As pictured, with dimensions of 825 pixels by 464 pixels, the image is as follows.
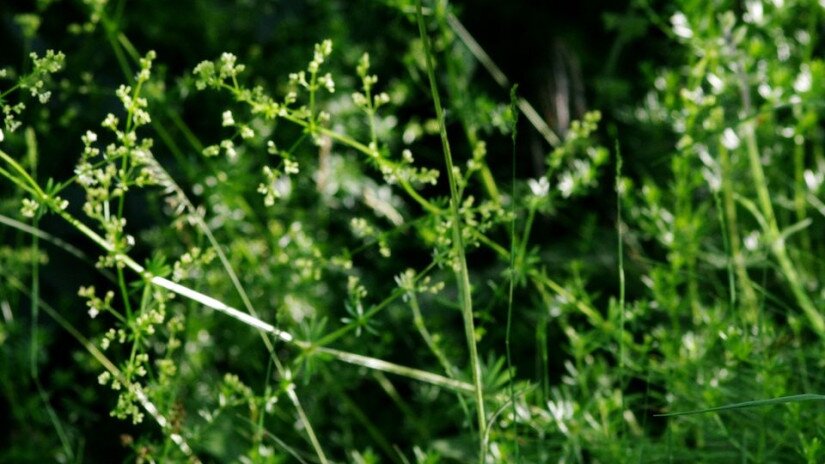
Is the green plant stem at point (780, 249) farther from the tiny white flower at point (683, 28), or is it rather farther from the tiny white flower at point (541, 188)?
the tiny white flower at point (541, 188)

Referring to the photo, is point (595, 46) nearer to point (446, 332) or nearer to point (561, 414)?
point (446, 332)

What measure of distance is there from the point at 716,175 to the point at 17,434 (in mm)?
1451

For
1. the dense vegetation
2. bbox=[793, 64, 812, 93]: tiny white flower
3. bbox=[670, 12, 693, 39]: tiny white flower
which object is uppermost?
bbox=[670, 12, 693, 39]: tiny white flower

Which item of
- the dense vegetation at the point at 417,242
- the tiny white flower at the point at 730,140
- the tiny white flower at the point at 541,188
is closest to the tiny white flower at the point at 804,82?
the dense vegetation at the point at 417,242

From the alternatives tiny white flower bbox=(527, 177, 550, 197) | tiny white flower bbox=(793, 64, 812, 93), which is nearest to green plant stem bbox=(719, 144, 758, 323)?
tiny white flower bbox=(793, 64, 812, 93)

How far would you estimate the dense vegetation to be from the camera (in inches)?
52.5

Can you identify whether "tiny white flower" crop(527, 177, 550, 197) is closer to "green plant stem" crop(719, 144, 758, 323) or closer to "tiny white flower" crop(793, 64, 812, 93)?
"green plant stem" crop(719, 144, 758, 323)

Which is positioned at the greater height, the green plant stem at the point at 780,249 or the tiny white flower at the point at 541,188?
the tiny white flower at the point at 541,188

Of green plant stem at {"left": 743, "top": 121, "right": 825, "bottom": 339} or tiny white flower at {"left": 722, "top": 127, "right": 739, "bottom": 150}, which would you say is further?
tiny white flower at {"left": 722, "top": 127, "right": 739, "bottom": 150}

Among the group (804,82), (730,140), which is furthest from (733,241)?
(804,82)

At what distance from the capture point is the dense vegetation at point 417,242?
133 cm

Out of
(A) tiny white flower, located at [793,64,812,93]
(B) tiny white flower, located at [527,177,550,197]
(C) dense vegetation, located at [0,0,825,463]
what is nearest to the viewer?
(C) dense vegetation, located at [0,0,825,463]

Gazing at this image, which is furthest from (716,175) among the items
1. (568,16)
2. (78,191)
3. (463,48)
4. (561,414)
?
(78,191)

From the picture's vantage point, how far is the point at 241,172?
1.93m
